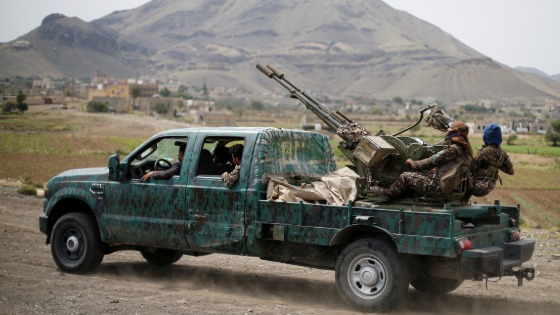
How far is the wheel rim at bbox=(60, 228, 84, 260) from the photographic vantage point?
1098 centimetres

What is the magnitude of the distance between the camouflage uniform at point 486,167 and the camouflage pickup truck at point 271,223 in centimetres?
28

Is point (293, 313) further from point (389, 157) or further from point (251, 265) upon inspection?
point (251, 265)

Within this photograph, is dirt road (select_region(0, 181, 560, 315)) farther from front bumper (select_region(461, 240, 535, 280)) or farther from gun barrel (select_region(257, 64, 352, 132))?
gun barrel (select_region(257, 64, 352, 132))

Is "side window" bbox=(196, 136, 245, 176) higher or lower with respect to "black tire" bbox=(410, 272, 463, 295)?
higher

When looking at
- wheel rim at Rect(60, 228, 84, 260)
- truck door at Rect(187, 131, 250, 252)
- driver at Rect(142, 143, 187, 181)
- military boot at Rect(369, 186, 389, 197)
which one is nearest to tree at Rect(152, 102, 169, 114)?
wheel rim at Rect(60, 228, 84, 260)

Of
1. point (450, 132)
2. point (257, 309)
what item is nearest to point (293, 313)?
point (257, 309)

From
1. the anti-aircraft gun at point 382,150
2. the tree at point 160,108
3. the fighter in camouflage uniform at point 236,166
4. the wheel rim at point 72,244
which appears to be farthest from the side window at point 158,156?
the tree at point 160,108

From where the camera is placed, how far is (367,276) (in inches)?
345

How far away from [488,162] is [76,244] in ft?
17.9

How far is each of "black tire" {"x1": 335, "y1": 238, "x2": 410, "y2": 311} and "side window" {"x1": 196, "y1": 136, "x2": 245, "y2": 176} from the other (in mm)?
2085

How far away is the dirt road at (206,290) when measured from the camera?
8.87m

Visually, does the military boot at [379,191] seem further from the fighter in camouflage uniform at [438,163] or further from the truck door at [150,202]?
the truck door at [150,202]

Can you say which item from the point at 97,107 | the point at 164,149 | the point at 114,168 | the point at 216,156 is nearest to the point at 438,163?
the point at 216,156

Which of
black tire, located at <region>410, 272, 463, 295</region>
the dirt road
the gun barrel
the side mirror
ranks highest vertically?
the gun barrel
